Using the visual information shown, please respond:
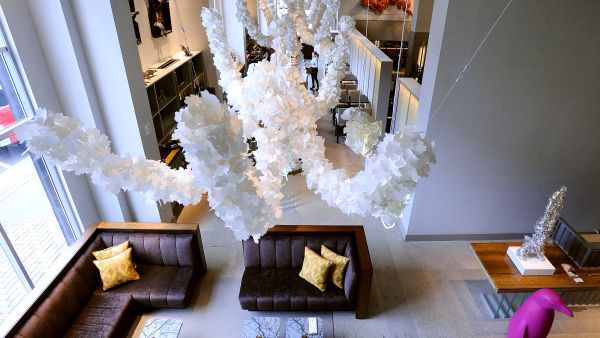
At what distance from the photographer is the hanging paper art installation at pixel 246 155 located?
3.59 feet

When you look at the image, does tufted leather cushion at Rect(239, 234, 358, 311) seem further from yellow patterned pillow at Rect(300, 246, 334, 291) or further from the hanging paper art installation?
the hanging paper art installation

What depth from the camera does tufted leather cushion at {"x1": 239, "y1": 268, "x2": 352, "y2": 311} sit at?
3.80 metres

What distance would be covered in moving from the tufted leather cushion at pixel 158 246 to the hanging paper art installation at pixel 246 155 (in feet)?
7.99

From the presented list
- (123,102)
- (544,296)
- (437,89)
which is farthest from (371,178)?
(123,102)

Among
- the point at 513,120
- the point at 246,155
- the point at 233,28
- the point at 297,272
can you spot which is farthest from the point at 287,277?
the point at 233,28

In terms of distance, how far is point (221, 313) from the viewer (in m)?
3.97

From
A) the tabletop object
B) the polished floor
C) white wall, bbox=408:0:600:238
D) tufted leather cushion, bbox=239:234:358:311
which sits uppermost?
white wall, bbox=408:0:600:238

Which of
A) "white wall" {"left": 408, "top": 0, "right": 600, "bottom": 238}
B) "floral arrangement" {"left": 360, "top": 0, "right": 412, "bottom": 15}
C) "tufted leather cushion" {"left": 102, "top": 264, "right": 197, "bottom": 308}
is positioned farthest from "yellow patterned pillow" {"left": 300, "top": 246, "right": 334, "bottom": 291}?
"floral arrangement" {"left": 360, "top": 0, "right": 412, "bottom": 15}

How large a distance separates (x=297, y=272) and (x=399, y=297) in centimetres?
126

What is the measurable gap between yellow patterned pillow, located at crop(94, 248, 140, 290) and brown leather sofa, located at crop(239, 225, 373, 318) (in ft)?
4.33

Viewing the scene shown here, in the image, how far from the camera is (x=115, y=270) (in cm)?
393

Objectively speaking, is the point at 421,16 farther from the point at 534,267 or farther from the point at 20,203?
the point at 20,203

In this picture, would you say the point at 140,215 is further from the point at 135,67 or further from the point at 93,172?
the point at 93,172

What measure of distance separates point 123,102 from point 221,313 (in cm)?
274
